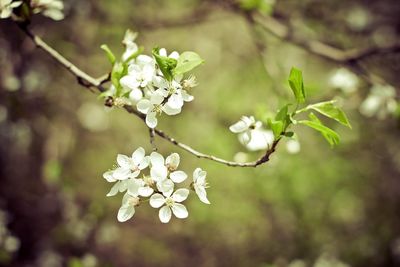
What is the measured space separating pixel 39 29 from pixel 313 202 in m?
2.92

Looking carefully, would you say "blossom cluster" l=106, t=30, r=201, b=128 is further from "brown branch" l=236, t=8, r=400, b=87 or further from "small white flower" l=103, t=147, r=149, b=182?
"brown branch" l=236, t=8, r=400, b=87

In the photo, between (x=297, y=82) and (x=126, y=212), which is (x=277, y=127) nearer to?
(x=297, y=82)

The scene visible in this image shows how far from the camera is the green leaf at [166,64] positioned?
0.92 metres

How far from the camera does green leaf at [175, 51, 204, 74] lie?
0.96 metres

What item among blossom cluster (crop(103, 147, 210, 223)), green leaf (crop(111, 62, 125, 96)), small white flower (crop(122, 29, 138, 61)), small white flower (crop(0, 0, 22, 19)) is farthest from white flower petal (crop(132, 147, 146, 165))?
small white flower (crop(0, 0, 22, 19))

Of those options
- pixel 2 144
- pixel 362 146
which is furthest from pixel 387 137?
pixel 2 144

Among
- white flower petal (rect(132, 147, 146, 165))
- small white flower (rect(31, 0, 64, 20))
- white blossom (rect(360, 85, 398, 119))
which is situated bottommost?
white blossom (rect(360, 85, 398, 119))

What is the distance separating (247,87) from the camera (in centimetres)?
503

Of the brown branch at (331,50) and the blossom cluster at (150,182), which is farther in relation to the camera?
the brown branch at (331,50)

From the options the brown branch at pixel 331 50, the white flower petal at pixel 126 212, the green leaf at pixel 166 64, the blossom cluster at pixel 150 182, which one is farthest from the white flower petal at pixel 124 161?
the brown branch at pixel 331 50

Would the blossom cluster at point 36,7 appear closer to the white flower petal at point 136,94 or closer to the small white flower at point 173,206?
the white flower petal at point 136,94

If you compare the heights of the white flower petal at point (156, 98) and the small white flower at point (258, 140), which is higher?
the white flower petal at point (156, 98)

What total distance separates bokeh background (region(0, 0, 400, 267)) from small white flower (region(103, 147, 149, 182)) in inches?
53.3

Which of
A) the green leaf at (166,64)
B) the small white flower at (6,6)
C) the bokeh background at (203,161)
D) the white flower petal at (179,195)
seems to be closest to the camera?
the green leaf at (166,64)
